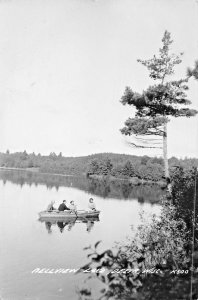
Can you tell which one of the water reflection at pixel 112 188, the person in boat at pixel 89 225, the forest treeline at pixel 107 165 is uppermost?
the forest treeline at pixel 107 165

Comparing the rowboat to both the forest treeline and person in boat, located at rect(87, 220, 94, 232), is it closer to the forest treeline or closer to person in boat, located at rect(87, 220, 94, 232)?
person in boat, located at rect(87, 220, 94, 232)

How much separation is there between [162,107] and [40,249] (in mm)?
7507

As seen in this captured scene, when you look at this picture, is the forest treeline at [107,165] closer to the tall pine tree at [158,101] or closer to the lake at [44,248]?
the lake at [44,248]

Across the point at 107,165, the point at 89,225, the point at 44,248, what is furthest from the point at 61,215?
the point at 107,165

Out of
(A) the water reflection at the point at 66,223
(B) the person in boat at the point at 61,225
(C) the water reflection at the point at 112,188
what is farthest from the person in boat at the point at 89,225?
(C) the water reflection at the point at 112,188

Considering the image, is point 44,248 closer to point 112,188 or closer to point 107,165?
point 112,188

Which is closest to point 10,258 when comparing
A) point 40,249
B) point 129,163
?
point 40,249

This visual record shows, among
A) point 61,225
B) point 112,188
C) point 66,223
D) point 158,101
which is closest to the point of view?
point 158,101

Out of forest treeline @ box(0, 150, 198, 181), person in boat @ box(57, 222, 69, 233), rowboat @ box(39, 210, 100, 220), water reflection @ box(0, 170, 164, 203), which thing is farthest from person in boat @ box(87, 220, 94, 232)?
water reflection @ box(0, 170, 164, 203)

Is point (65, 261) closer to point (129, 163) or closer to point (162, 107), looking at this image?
point (162, 107)

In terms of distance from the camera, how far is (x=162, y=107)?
45.6ft

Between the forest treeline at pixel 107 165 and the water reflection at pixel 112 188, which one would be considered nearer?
the water reflection at pixel 112 188

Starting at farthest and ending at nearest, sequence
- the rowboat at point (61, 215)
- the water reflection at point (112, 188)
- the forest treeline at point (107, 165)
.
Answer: the forest treeline at point (107, 165), the water reflection at point (112, 188), the rowboat at point (61, 215)

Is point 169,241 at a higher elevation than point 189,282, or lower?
lower
